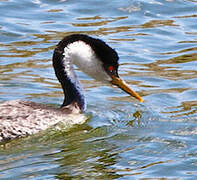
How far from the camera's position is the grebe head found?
9.77m

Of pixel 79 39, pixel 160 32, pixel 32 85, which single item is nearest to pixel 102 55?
pixel 79 39

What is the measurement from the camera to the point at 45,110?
31.1 feet

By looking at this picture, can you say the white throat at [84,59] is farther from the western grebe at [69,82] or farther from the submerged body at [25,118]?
the submerged body at [25,118]

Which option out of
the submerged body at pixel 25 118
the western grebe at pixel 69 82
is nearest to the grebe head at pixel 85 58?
the western grebe at pixel 69 82

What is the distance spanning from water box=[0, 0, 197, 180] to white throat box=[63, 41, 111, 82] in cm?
62

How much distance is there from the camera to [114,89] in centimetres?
1154

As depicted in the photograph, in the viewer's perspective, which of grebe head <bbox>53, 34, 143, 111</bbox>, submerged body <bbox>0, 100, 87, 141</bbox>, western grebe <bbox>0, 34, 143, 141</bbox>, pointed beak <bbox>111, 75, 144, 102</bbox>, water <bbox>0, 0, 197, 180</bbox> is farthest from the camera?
pointed beak <bbox>111, 75, 144, 102</bbox>

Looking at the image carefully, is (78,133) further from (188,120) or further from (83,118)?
(188,120)

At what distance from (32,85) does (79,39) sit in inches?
72.4

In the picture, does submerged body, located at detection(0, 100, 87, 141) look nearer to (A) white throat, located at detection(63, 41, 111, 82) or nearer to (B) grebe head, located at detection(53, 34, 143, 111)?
(B) grebe head, located at detection(53, 34, 143, 111)

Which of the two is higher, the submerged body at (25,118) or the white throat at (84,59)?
the white throat at (84,59)

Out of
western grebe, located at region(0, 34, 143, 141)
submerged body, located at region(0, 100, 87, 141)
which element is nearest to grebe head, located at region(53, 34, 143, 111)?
western grebe, located at region(0, 34, 143, 141)

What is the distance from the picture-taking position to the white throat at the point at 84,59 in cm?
986

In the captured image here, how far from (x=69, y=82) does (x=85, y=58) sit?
398 millimetres
